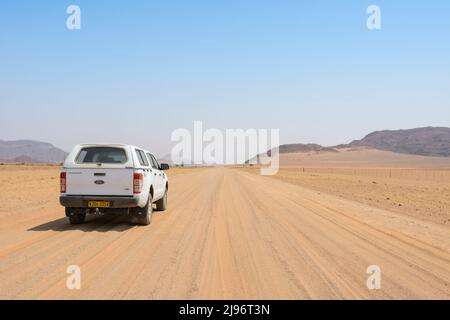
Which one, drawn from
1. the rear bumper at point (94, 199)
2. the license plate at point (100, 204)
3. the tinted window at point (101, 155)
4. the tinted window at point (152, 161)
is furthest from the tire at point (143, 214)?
the tinted window at point (152, 161)

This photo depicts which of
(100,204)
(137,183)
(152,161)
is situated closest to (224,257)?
(137,183)

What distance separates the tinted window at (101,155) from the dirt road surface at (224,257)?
166 centimetres

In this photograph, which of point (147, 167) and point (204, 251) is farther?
point (147, 167)

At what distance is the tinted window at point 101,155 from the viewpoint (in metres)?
11.8

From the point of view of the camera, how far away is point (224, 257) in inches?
308

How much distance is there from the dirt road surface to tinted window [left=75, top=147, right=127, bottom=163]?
1.66 meters

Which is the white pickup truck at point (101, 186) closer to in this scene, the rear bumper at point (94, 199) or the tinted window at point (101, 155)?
the rear bumper at point (94, 199)

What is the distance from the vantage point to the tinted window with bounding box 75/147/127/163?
1175 cm

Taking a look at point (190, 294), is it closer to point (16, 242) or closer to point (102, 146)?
point (16, 242)

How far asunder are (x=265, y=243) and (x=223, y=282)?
321 cm

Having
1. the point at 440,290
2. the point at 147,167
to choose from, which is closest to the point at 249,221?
the point at 147,167

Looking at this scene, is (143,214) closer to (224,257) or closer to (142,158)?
(142,158)

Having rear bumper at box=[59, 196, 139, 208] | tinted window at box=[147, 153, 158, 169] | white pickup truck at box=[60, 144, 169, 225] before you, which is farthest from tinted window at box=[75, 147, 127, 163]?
tinted window at box=[147, 153, 158, 169]
